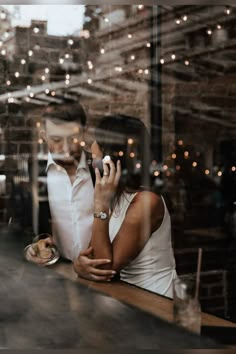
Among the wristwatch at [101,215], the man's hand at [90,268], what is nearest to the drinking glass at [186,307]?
the man's hand at [90,268]

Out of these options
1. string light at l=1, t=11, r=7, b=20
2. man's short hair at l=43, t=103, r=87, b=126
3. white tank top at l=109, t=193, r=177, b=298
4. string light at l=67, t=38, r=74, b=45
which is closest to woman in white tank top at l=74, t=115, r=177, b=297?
white tank top at l=109, t=193, r=177, b=298

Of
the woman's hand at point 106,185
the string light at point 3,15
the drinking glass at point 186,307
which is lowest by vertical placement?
the drinking glass at point 186,307

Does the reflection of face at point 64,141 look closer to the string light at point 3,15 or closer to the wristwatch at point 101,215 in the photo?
the wristwatch at point 101,215

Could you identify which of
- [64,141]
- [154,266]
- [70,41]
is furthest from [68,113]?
[154,266]

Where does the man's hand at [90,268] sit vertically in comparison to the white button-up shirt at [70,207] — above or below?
below

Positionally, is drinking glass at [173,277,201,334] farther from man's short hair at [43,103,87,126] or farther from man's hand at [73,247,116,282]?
man's short hair at [43,103,87,126]

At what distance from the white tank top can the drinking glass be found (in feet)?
0.13

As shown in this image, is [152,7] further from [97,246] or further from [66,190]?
[97,246]

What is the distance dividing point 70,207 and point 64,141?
0.32 meters

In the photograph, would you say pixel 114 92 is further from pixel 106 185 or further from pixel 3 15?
pixel 3 15

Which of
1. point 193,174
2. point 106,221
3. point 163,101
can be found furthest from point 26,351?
point 163,101

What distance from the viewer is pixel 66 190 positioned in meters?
2.79

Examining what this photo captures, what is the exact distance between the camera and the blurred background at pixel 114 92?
2.79m

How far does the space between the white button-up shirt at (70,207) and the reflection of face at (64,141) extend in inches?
1.3
